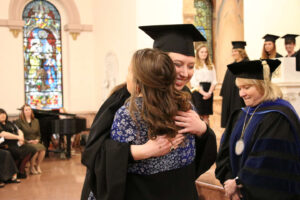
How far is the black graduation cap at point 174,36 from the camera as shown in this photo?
2393mm

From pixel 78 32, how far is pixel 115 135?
12.3m

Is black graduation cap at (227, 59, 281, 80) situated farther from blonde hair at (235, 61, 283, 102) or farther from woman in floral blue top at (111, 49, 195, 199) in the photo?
woman in floral blue top at (111, 49, 195, 199)

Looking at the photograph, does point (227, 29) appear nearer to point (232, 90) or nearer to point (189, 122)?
point (232, 90)

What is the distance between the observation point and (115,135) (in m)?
1.91

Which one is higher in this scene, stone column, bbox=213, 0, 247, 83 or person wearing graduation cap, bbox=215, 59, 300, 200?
stone column, bbox=213, 0, 247, 83

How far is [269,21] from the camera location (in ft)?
42.5

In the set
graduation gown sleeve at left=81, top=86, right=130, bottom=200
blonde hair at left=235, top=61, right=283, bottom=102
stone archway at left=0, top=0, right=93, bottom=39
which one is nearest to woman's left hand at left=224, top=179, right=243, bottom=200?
blonde hair at left=235, top=61, right=283, bottom=102

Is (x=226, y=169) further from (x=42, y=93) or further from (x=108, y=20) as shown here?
(x=42, y=93)

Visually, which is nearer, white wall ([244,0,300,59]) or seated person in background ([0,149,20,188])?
seated person in background ([0,149,20,188])

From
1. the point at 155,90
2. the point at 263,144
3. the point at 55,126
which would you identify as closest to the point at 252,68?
the point at 263,144

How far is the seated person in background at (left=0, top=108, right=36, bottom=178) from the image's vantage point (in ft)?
27.2

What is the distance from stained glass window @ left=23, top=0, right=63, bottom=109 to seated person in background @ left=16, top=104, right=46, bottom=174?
4.18 m

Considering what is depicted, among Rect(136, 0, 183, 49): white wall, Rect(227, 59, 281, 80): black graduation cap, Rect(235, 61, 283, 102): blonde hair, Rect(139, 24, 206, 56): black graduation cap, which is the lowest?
Rect(235, 61, 283, 102): blonde hair

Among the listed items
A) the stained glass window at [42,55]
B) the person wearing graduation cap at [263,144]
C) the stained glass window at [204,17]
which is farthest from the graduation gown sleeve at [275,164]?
the stained glass window at [204,17]
